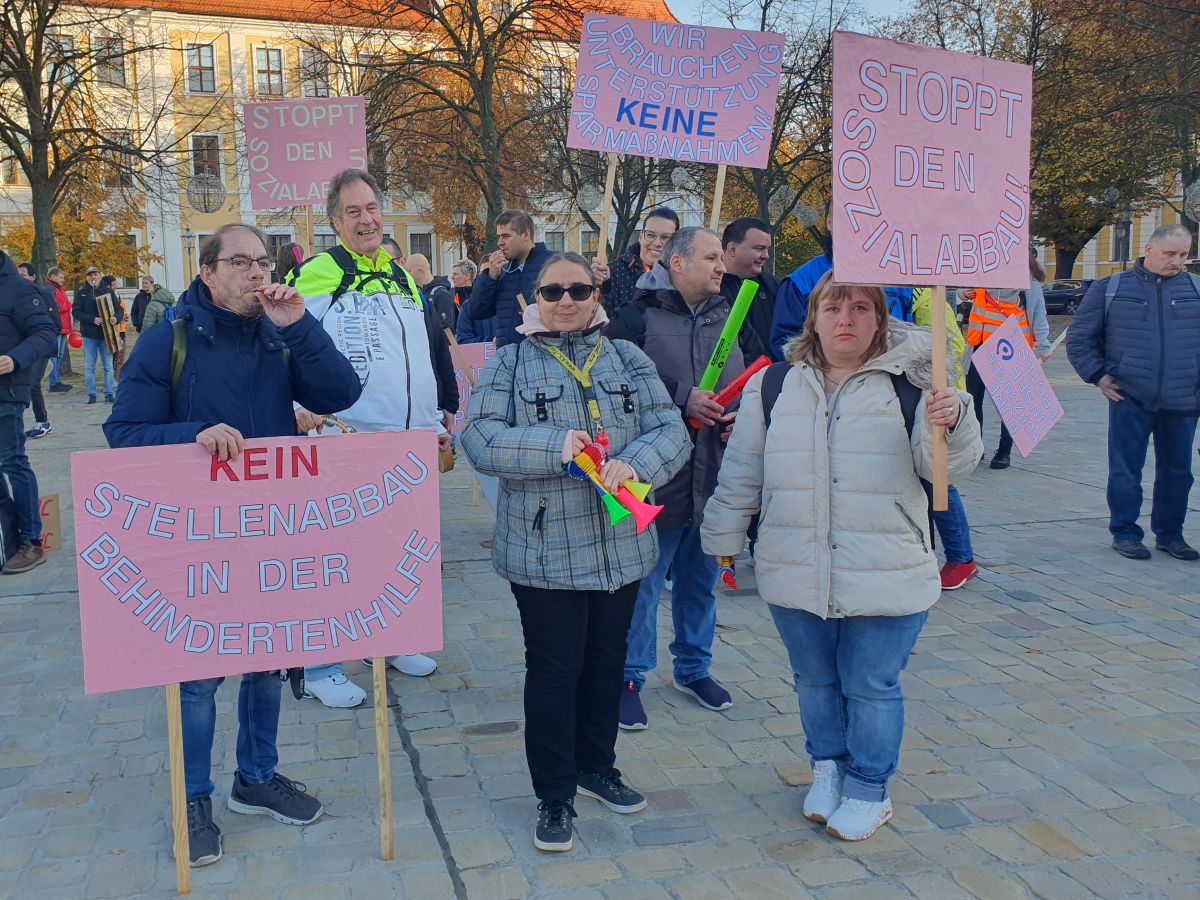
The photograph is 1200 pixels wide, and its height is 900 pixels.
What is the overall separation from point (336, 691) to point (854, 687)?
230cm

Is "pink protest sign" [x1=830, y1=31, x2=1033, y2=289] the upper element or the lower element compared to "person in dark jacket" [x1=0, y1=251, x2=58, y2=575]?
upper

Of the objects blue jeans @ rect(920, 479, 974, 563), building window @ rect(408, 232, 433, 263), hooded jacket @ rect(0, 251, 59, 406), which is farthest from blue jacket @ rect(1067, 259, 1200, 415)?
building window @ rect(408, 232, 433, 263)

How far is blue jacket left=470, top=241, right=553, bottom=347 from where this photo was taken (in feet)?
22.5

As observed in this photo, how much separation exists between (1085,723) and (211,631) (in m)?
3.34

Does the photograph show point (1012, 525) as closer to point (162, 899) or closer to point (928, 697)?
point (928, 697)

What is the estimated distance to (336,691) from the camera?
4.73 m

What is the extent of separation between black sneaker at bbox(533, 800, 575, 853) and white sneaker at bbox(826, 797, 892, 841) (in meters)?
0.83

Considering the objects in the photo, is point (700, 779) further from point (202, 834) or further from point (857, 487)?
point (202, 834)

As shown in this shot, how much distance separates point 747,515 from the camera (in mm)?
3670

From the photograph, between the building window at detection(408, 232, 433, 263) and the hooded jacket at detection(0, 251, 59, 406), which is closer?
the hooded jacket at detection(0, 251, 59, 406)

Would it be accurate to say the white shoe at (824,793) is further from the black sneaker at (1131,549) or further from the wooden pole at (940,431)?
the black sneaker at (1131,549)

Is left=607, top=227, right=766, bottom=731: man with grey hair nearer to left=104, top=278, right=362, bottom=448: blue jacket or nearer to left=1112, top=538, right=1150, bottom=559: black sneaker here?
left=104, top=278, right=362, bottom=448: blue jacket

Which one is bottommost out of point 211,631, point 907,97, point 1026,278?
point 211,631

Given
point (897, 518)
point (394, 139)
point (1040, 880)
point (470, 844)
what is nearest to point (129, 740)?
point (470, 844)
